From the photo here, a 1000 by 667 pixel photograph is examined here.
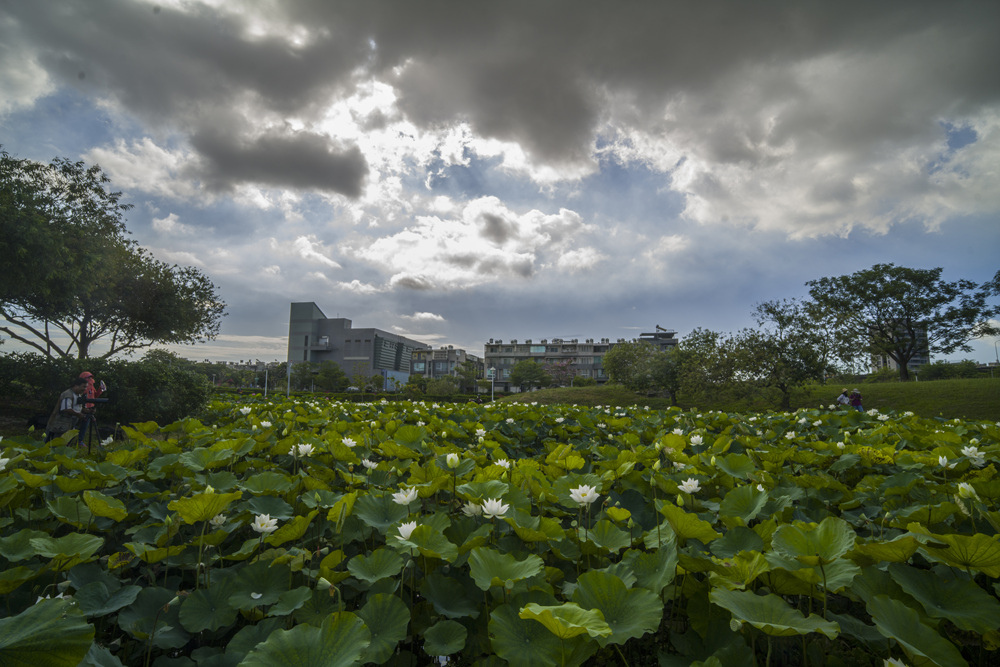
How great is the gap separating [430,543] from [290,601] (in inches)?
15.2

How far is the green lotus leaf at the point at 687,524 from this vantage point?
1.35 m

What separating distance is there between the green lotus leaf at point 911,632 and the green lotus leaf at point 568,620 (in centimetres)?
63

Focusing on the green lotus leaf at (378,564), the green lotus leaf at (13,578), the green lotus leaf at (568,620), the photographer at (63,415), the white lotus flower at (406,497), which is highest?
the white lotus flower at (406,497)

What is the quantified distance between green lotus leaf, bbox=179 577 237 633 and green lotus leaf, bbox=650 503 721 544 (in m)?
1.28

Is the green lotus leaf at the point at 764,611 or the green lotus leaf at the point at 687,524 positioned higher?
the green lotus leaf at the point at 687,524

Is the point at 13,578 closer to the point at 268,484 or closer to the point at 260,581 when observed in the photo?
the point at 260,581

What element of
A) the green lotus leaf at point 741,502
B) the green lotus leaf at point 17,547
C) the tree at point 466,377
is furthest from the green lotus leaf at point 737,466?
the tree at point 466,377

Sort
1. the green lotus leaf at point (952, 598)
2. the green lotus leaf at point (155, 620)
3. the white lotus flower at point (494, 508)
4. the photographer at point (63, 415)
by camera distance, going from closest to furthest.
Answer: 1. the green lotus leaf at point (952, 598)
2. the green lotus leaf at point (155, 620)
3. the white lotus flower at point (494, 508)
4. the photographer at point (63, 415)

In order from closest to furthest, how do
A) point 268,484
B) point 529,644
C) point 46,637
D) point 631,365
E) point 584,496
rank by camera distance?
point 46,637 < point 529,644 < point 584,496 < point 268,484 < point 631,365

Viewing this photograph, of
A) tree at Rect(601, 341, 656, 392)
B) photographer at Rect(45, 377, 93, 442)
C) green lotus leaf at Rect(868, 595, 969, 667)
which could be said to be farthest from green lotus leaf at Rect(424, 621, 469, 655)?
tree at Rect(601, 341, 656, 392)

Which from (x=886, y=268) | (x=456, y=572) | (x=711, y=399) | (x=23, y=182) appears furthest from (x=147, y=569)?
(x=886, y=268)

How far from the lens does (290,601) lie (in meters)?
1.17

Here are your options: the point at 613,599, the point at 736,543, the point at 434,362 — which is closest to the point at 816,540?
the point at 736,543

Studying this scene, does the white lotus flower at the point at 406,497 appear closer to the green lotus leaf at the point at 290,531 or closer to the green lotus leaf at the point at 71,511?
the green lotus leaf at the point at 290,531
